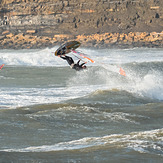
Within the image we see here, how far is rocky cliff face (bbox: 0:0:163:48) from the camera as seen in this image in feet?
248

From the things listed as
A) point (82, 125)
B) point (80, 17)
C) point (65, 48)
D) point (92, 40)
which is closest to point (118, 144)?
point (82, 125)

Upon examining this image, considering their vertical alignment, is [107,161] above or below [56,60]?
above

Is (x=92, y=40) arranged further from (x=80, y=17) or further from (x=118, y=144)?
(x=118, y=144)

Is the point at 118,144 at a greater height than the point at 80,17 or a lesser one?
greater

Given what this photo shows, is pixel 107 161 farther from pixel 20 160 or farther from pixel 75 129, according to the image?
pixel 75 129

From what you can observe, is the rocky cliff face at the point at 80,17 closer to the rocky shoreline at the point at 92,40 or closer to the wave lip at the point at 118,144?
the rocky shoreline at the point at 92,40

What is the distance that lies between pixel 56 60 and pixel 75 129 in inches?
1214

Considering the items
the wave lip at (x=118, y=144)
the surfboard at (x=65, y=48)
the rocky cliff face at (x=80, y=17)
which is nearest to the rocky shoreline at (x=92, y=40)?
the rocky cliff face at (x=80, y=17)

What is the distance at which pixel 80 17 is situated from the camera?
78.4 meters

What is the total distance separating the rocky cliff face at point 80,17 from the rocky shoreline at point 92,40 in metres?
1.20

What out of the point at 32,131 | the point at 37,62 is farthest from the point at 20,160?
the point at 37,62

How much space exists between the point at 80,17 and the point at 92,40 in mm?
8556

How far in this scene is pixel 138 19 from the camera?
76375 millimetres

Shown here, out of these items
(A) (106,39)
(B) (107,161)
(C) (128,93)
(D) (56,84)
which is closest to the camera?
(B) (107,161)
